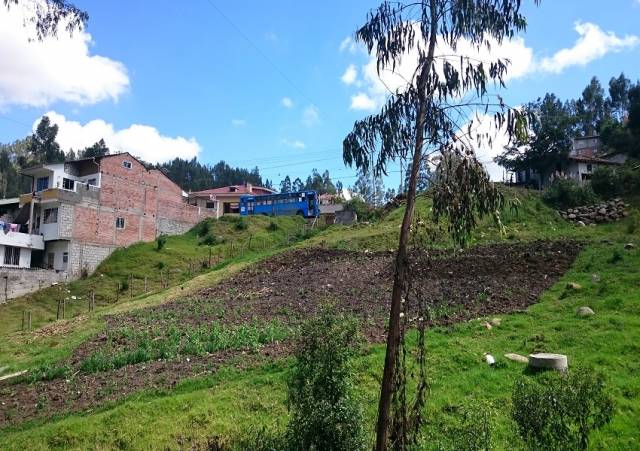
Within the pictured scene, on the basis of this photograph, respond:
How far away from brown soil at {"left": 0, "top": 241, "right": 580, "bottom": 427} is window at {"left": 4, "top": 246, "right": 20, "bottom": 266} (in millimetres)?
23693

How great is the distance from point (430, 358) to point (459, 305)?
4352mm

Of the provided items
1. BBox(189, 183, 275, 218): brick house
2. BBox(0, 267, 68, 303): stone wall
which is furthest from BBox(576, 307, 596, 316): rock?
BBox(189, 183, 275, 218): brick house

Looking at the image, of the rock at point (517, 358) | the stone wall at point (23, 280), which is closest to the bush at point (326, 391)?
the rock at point (517, 358)

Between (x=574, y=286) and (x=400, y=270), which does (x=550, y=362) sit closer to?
(x=400, y=270)

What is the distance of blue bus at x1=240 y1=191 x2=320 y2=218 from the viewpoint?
57906 mm

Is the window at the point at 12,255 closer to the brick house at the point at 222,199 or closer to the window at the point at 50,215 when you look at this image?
→ the window at the point at 50,215

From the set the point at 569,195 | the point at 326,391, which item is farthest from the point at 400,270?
the point at 569,195

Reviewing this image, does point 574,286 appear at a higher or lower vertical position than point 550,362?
higher

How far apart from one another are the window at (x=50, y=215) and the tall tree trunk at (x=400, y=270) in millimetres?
41092

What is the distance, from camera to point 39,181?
151 feet

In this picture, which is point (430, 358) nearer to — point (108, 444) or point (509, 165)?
point (108, 444)

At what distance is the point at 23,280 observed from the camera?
35.7 metres

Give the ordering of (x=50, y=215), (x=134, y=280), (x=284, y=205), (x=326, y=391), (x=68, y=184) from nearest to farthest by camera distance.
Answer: (x=326, y=391) < (x=134, y=280) < (x=50, y=215) < (x=68, y=184) < (x=284, y=205)

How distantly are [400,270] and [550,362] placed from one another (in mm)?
4934
